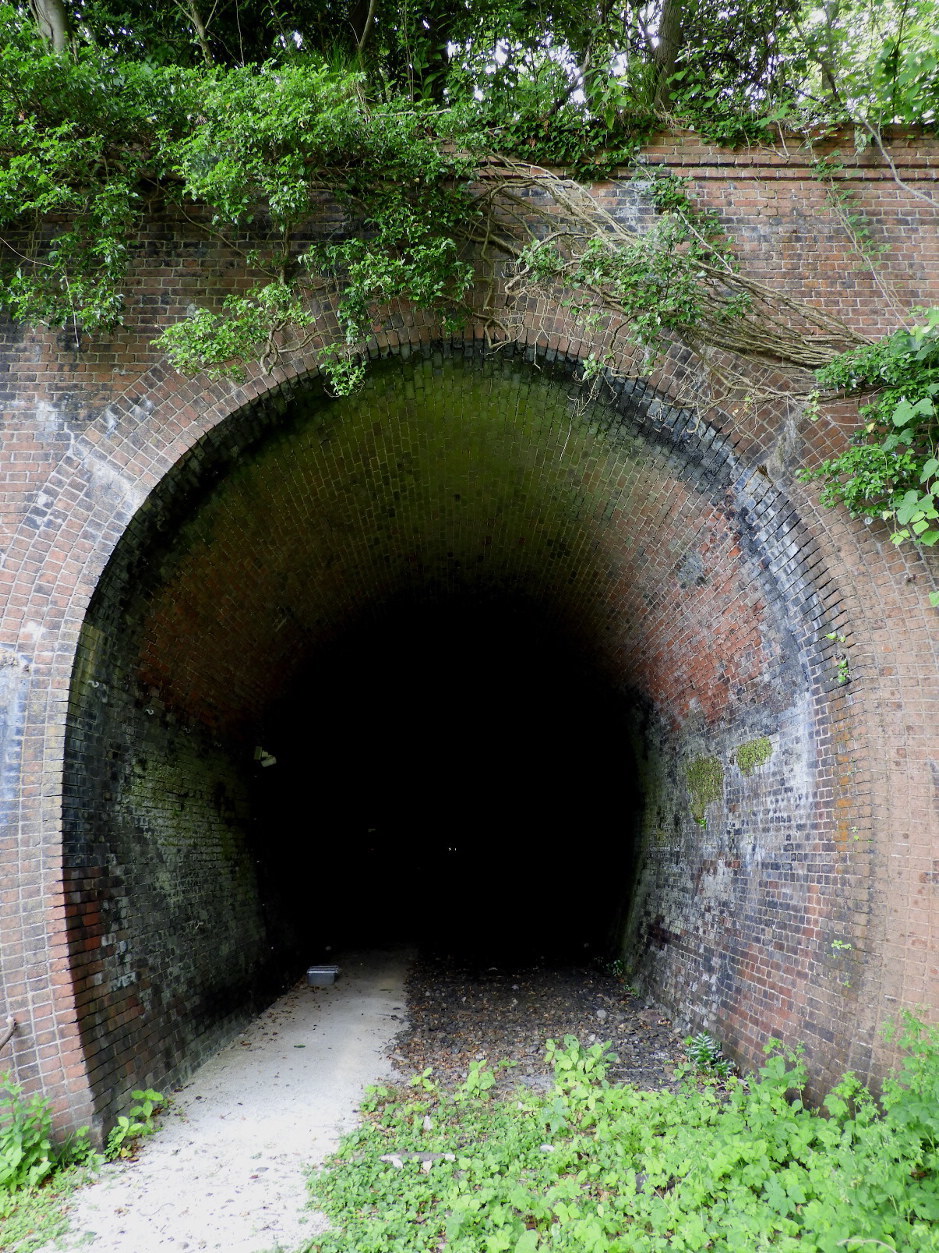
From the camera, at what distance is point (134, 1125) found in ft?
17.6

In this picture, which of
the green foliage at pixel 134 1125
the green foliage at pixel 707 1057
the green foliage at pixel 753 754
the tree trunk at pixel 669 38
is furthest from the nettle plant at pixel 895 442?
the green foliage at pixel 134 1125

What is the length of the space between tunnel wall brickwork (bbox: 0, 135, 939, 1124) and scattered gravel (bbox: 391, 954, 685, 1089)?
0.62 m

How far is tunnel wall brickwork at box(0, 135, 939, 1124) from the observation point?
17.3 feet

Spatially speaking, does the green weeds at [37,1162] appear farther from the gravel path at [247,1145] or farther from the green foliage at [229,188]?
the green foliage at [229,188]

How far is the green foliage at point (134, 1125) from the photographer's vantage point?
5195mm

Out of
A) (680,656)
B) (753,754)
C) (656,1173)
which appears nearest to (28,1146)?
(656,1173)

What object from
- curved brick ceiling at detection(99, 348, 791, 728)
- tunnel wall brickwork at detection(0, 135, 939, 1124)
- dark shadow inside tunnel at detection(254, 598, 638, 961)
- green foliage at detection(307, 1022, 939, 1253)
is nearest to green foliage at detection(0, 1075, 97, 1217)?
tunnel wall brickwork at detection(0, 135, 939, 1124)

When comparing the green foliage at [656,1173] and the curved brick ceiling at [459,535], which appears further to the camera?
the curved brick ceiling at [459,535]

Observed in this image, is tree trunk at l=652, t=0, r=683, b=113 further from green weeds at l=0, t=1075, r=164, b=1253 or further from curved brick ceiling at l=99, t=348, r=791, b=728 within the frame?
green weeds at l=0, t=1075, r=164, b=1253

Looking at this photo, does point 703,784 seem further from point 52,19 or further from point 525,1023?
point 52,19

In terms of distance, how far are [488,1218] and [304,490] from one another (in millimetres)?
5714

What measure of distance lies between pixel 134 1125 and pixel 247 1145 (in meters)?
0.79

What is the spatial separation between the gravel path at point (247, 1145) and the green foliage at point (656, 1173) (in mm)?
269

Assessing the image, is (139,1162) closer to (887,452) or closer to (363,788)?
(887,452)
